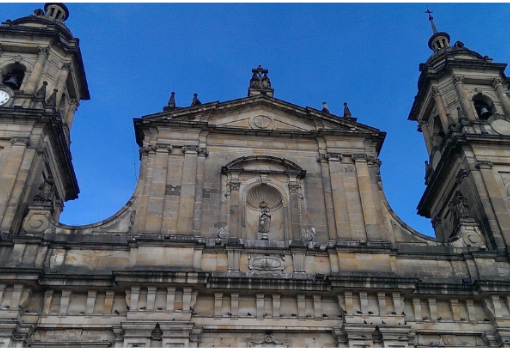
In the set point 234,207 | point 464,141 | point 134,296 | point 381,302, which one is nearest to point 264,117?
point 234,207

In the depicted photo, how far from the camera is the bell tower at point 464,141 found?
18.5 meters

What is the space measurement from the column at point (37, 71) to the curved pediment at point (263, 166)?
8204 mm

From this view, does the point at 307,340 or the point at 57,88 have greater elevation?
the point at 57,88

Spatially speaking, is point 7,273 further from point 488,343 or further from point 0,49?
point 488,343

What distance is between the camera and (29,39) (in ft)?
72.4

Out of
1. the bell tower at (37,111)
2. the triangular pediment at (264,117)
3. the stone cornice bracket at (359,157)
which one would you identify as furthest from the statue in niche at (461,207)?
the bell tower at (37,111)

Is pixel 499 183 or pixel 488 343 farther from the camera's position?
pixel 499 183

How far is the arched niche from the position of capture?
17.5m

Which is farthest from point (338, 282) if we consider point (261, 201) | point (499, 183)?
point (499, 183)

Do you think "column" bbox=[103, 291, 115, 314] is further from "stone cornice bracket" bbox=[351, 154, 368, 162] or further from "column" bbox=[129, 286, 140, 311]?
"stone cornice bracket" bbox=[351, 154, 368, 162]

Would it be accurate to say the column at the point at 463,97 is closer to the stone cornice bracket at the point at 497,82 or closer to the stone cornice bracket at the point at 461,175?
the stone cornice bracket at the point at 497,82

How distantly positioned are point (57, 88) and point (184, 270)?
411 inches

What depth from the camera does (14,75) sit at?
21.7 m

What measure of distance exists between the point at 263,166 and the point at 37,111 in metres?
8.08
